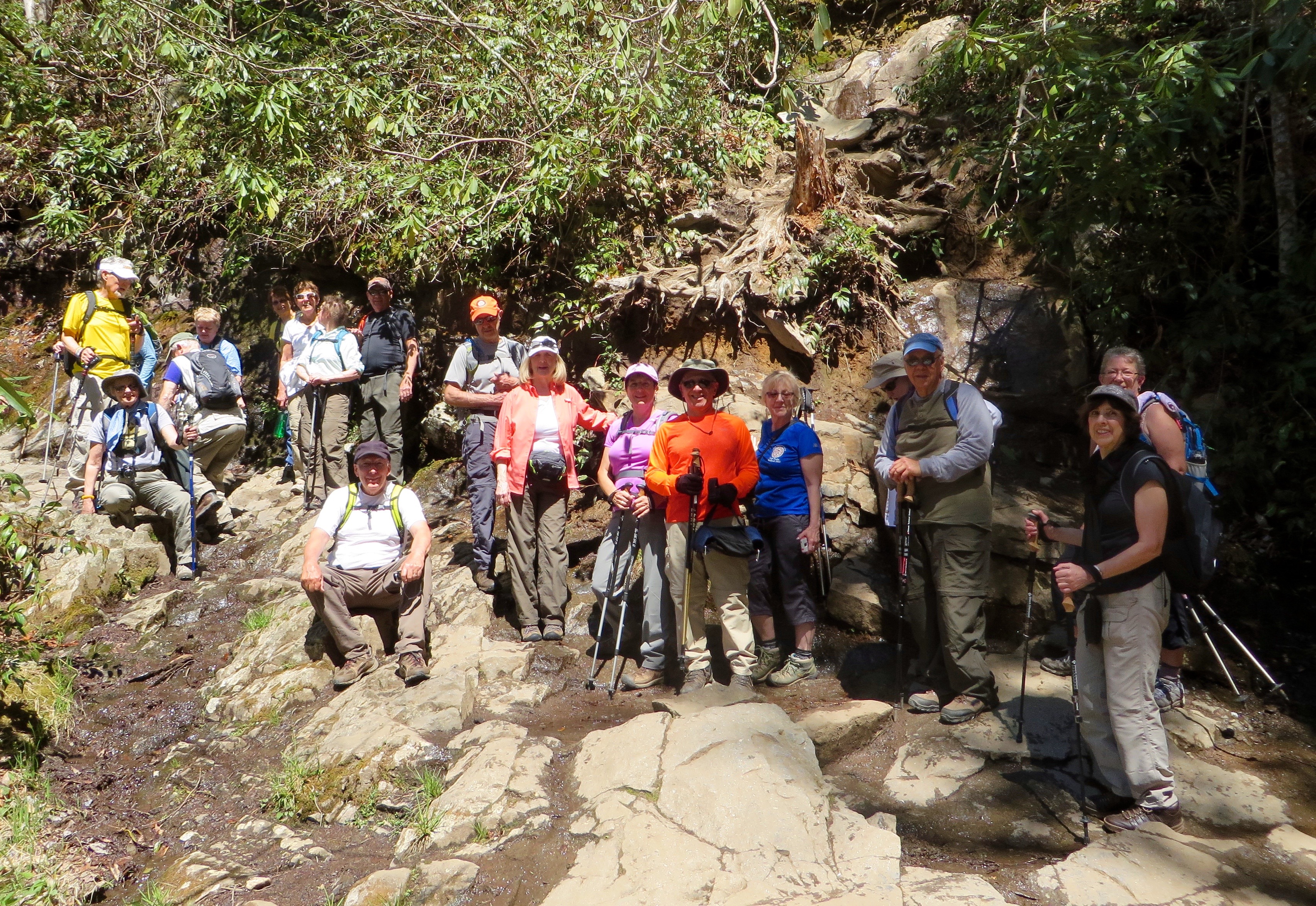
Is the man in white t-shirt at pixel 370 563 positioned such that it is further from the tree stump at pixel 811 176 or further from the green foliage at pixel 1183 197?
the tree stump at pixel 811 176

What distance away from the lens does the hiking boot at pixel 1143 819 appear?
4188 millimetres

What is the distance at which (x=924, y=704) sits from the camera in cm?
545

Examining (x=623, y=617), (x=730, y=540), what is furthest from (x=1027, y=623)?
(x=623, y=617)

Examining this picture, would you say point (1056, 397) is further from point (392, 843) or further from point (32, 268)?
point (32, 268)

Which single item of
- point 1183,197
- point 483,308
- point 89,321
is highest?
point 1183,197

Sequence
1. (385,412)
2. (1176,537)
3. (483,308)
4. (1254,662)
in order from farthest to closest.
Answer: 1. (385,412)
2. (483,308)
3. (1254,662)
4. (1176,537)

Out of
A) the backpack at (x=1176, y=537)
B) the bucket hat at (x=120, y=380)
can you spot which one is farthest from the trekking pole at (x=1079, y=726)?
the bucket hat at (x=120, y=380)

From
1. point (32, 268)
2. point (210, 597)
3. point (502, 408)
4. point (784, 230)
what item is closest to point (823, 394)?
point (784, 230)

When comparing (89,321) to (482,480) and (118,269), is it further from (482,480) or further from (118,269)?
(482,480)

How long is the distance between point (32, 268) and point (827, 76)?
12845 millimetres

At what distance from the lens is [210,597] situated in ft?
26.6

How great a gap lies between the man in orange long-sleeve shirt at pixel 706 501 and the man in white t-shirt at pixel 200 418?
5.77 m

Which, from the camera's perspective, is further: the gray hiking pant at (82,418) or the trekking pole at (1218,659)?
the gray hiking pant at (82,418)

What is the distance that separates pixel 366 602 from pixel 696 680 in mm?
Result: 2436
